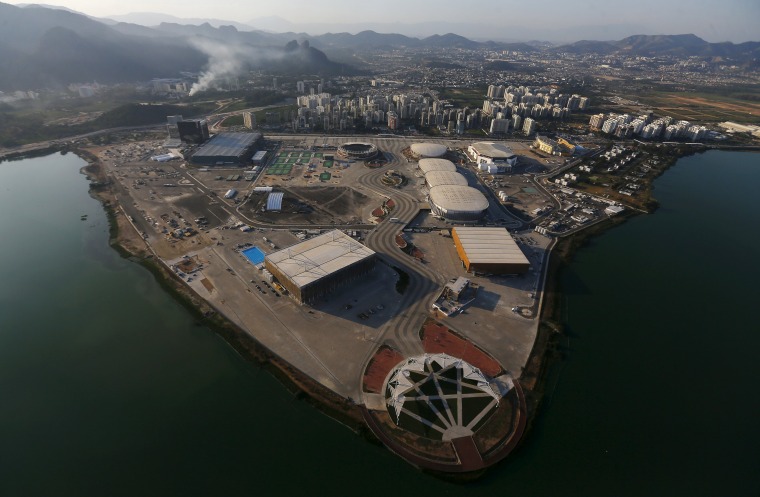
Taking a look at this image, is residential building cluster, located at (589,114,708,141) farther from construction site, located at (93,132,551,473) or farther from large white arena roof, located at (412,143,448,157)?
construction site, located at (93,132,551,473)

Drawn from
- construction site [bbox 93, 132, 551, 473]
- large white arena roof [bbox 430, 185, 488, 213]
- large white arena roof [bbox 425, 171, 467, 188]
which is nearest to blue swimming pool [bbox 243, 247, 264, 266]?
construction site [bbox 93, 132, 551, 473]

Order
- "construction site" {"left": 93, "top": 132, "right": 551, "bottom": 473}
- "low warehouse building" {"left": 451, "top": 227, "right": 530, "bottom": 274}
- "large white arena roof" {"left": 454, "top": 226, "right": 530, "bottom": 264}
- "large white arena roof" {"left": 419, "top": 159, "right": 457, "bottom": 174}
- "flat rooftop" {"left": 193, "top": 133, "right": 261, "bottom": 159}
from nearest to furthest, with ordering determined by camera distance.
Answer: "construction site" {"left": 93, "top": 132, "right": 551, "bottom": 473} < "low warehouse building" {"left": 451, "top": 227, "right": 530, "bottom": 274} < "large white arena roof" {"left": 454, "top": 226, "right": 530, "bottom": 264} < "large white arena roof" {"left": 419, "top": 159, "right": 457, "bottom": 174} < "flat rooftop" {"left": 193, "top": 133, "right": 261, "bottom": 159}

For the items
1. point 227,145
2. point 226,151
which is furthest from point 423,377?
point 227,145

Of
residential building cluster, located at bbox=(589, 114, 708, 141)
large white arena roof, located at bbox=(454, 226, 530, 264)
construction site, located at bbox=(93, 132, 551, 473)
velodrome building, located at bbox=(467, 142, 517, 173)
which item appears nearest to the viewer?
construction site, located at bbox=(93, 132, 551, 473)

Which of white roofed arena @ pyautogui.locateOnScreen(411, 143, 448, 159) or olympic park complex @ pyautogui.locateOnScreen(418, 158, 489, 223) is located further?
white roofed arena @ pyautogui.locateOnScreen(411, 143, 448, 159)

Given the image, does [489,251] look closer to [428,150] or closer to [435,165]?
[435,165]

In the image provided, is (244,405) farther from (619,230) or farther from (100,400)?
(619,230)

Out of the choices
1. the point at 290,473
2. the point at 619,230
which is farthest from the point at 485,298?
the point at 619,230
